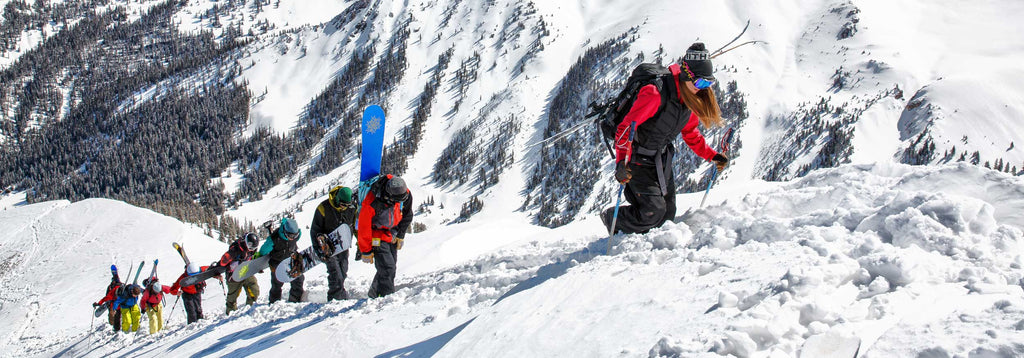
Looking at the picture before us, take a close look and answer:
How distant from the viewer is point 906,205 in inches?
185

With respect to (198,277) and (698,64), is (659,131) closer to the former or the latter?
(698,64)

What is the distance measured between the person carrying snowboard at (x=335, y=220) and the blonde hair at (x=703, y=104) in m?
5.88

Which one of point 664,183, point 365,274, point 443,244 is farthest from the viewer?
point 443,244

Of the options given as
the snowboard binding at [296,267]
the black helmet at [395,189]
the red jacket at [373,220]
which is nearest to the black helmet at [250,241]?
the snowboard binding at [296,267]

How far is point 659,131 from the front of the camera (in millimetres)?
6488

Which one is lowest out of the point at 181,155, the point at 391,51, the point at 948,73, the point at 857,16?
the point at 948,73

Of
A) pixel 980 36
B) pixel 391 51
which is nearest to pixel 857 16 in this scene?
pixel 980 36

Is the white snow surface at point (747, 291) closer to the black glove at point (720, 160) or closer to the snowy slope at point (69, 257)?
the black glove at point (720, 160)

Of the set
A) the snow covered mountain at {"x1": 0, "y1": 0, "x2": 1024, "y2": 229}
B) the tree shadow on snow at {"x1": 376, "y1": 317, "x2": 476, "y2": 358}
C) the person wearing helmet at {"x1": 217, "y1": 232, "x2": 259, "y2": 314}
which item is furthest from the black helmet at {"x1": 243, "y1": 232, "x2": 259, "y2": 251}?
the snow covered mountain at {"x1": 0, "y1": 0, "x2": 1024, "y2": 229}

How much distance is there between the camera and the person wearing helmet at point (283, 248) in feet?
34.3

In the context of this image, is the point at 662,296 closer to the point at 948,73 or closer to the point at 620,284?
the point at 620,284

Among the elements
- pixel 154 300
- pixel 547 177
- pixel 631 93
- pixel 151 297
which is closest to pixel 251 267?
pixel 154 300

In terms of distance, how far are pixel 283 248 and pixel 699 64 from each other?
28.7 feet

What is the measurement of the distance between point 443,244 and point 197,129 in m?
167
